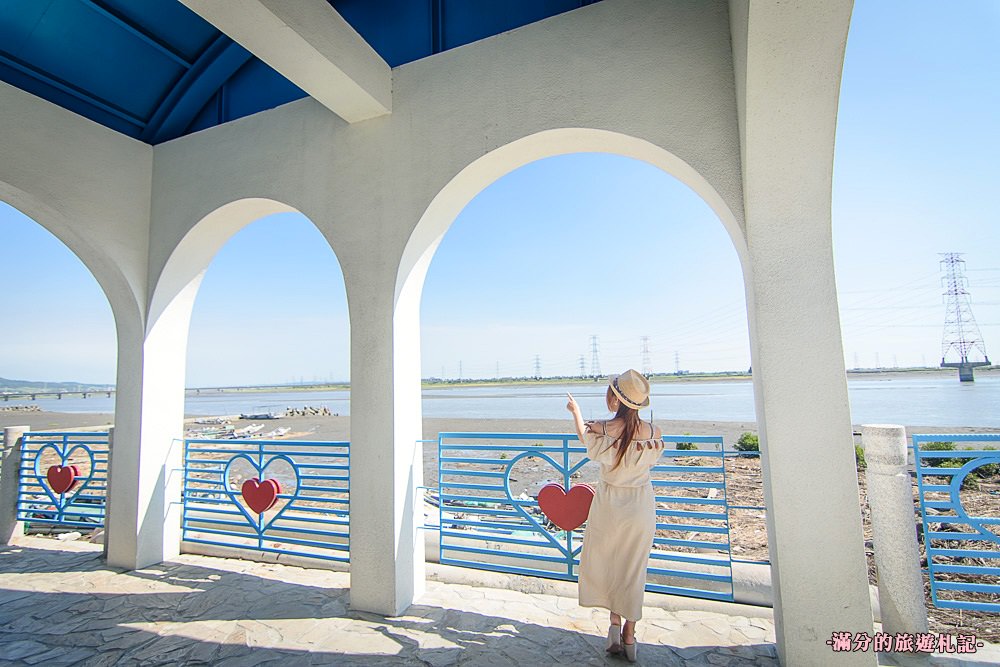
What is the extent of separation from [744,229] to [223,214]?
432cm

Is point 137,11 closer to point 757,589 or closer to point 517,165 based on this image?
point 517,165

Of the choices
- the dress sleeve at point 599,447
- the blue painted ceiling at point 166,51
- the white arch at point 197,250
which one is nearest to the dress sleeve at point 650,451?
the dress sleeve at point 599,447

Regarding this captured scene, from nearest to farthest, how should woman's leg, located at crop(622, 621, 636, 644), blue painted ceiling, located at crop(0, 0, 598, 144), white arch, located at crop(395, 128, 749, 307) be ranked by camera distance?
woman's leg, located at crop(622, 621, 636, 644) → white arch, located at crop(395, 128, 749, 307) → blue painted ceiling, located at crop(0, 0, 598, 144)

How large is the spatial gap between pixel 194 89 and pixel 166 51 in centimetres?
34

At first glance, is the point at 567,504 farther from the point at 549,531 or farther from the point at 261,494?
the point at 261,494

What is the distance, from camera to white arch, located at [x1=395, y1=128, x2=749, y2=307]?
9.80ft

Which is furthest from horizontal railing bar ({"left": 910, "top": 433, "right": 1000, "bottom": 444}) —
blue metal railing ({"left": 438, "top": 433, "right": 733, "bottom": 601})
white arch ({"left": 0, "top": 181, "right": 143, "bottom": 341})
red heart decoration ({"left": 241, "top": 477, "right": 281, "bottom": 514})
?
white arch ({"left": 0, "top": 181, "right": 143, "bottom": 341})

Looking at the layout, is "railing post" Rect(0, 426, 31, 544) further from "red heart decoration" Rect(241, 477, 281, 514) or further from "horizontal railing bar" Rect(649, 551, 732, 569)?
"horizontal railing bar" Rect(649, 551, 732, 569)

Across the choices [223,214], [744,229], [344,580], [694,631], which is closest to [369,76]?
[223,214]

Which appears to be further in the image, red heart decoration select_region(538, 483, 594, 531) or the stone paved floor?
red heart decoration select_region(538, 483, 594, 531)

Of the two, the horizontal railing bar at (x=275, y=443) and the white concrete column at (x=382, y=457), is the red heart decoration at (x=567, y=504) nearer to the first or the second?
the white concrete column at (x=382, y=457)

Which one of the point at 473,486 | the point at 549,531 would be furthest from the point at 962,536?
the point at 473,486

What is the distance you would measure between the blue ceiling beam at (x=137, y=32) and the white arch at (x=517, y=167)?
3067mm

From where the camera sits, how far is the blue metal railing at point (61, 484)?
5.11 meters
